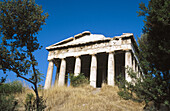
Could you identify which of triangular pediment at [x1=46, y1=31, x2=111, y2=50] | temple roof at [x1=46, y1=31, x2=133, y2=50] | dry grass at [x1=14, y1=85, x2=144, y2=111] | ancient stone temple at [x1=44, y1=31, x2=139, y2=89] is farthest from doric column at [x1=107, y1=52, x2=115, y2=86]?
dry grass at [x1=14, y1=85, x2=144, y2=111]

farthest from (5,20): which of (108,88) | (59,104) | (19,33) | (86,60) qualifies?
(86,60)

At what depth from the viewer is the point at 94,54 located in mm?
19812

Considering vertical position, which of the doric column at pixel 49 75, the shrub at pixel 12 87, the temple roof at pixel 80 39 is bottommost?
the shrub at pixel 12 87

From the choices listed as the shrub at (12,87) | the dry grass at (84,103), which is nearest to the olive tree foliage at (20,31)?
the dry grass at (84,103)

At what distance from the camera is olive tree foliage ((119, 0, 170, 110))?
7.73 meters

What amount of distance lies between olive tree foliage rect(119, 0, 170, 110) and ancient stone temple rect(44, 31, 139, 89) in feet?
26.2

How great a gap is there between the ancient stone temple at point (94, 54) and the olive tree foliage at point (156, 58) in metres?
7.97

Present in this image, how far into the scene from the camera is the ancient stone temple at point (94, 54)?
715 inches

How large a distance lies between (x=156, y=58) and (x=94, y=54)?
11.6 m

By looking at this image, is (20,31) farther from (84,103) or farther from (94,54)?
(94,54)

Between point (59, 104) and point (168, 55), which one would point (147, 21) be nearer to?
point (168, 55)

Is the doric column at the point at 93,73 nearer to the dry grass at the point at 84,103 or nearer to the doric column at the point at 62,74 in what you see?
the doric column at the point at 62,74

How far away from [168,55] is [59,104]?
23.1ft

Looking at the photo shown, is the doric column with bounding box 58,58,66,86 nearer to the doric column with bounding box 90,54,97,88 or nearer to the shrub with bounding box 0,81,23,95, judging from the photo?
the doric column with bounding box 90,54,97,88
